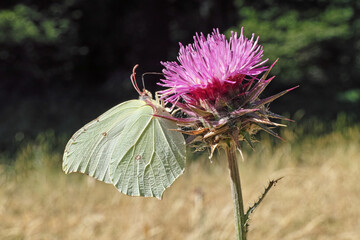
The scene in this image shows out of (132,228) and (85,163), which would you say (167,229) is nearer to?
(132,228)

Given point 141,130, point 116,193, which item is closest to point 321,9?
point 116,193

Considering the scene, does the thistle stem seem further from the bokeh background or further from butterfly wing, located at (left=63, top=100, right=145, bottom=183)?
the bokeh background

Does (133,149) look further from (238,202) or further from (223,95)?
(238,202)

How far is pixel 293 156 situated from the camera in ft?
19.2

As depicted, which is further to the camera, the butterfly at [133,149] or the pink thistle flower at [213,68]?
the butterfly at [133,149]

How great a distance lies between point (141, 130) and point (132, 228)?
1945 mm

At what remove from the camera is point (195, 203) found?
3301 millimetres

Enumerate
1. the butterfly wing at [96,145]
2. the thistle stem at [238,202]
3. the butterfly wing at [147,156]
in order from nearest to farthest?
the thistle stem at [238,202], the butterfly wing at [147,156], the butterfly wing at [96,145]

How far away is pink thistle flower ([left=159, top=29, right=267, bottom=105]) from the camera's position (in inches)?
56.4

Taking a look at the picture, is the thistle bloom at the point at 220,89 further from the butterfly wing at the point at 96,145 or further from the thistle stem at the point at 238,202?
the butterfly wing at the point at 96,145

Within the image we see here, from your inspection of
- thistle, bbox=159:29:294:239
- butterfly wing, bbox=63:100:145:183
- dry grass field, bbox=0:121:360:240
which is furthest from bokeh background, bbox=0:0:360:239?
thistle, bbox=159:29:294:239

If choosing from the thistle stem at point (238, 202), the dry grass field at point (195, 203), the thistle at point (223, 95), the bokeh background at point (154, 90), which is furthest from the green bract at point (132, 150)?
the bokeh background at point (154, 90)

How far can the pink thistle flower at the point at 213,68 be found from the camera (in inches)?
56.4

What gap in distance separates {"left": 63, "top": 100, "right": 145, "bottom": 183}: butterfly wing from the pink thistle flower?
0.67 meters
